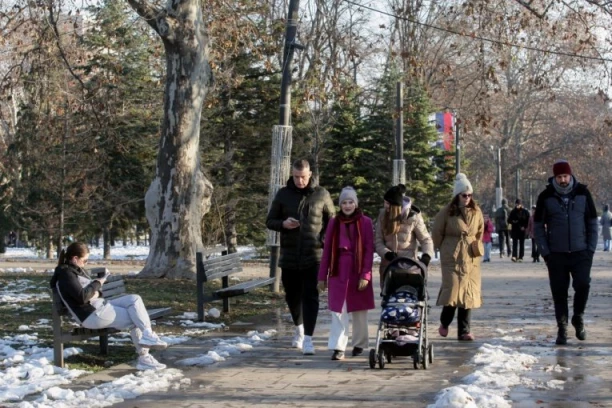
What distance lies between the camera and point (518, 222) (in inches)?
1229

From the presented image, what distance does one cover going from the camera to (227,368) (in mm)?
9922

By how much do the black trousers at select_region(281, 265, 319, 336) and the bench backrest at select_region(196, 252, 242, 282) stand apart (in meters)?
2.59

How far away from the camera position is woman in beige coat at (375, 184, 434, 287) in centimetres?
1122

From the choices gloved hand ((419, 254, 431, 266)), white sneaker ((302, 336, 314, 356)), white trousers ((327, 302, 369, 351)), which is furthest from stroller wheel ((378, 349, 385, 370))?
gloved hand ((419, 254, 431, 266))

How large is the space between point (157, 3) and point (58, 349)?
12438mm

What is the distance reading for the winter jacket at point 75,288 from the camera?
9648 millimetres

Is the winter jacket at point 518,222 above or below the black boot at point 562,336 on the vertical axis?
above

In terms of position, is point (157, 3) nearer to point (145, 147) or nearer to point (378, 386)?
point (378, 386)

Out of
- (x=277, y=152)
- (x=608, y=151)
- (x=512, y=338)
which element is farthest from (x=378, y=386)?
(x=608, y=151)

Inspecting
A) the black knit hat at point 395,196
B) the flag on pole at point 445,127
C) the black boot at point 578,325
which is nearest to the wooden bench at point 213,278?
the black knit hat at point 395,196

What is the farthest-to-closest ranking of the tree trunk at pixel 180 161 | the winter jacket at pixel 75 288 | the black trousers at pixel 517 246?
the black trousers at pixel 517 246
the tree trunk at pixel 180 161
the winter jacket at pixel 75 288

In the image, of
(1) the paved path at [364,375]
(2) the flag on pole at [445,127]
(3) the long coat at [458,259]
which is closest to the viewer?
(1) the paved path at [364,375]

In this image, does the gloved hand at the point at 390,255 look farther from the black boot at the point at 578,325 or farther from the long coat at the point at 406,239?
the black boot at the point at 578,325

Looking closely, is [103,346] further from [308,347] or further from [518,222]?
[518,222]
